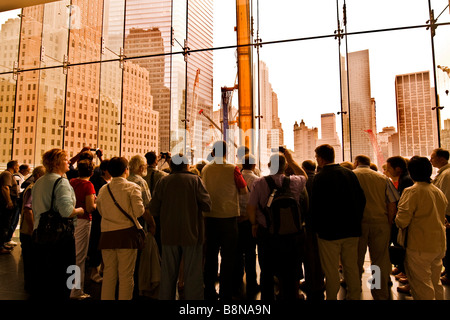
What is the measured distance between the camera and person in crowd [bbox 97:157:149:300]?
227 centimetres

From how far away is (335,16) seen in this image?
4.91 meters

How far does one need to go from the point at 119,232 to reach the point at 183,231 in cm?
54

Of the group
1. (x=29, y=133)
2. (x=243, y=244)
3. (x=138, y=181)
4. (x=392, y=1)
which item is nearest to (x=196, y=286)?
(x=243, y=244)

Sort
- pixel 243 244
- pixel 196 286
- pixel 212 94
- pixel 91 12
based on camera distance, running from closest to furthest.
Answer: pixel 196 286
pixel 243 244
pixel 212 94
pixel 91 12

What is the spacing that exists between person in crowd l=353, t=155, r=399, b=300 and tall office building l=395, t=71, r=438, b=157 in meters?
2.22

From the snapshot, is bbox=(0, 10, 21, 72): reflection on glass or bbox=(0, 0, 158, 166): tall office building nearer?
bbox=(0, 0, 158, 166): tall office building

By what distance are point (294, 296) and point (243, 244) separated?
0.76 m

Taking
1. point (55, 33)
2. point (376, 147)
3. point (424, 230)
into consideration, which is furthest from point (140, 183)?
point (55, 33)

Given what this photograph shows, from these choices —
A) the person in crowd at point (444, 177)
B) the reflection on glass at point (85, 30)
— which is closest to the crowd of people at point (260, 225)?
the person in crowd at point (444, 177)

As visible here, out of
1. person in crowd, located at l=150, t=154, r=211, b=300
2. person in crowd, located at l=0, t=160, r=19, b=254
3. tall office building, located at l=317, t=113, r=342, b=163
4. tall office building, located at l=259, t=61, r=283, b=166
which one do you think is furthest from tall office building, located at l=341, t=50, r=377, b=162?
person in crowd, located at l=0, t=160, r=19, b=254

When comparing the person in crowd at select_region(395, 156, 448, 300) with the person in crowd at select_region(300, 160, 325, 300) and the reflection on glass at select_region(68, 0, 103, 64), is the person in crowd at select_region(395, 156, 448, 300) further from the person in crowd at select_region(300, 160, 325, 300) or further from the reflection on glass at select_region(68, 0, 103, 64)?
the reflection on glass at select_region(68, 0, 103, 64)

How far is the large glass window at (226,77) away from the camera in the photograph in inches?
180

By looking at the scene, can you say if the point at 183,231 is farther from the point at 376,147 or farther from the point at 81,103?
the point at 81,103

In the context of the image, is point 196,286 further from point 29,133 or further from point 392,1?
point 29,133
